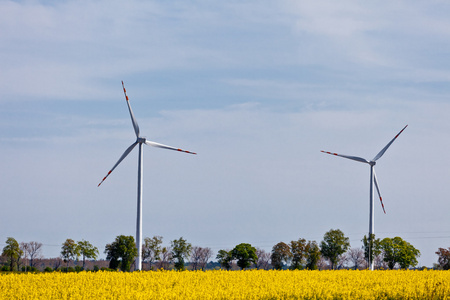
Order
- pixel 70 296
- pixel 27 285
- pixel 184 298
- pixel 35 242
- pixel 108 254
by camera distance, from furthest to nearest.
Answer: pixel 35 242 → pixel 108 254 → pixel 27 285 → pixel 70 296 → pixel 184 298

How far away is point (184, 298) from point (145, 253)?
91.9 m

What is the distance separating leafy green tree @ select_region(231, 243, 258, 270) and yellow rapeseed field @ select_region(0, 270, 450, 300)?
63.9 m

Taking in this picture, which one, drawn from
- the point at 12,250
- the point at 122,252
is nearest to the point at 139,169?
the point at 122,252

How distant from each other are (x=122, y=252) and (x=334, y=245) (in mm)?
39065

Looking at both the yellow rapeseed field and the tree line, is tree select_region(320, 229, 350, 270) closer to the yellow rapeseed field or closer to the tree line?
the tree line

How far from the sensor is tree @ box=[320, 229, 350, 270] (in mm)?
105625

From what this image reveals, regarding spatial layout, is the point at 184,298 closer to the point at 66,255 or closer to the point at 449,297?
the point at 449,297

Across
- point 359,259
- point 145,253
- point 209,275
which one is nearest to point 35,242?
point 145,253

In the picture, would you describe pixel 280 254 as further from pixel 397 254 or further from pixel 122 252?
pixel 122 252

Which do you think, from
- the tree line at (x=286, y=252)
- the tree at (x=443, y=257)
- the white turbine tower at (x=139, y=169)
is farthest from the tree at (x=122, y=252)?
the tree at (x=443, y=257)

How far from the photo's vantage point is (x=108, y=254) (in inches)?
4188

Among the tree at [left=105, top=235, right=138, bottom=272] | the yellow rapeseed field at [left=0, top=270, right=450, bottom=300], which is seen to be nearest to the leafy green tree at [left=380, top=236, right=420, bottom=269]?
the tree at [left=105, top=235, right=138, bottom=272]

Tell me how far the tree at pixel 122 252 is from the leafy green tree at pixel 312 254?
32.0 metres

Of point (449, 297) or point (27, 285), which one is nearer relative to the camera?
point (449, 297)
